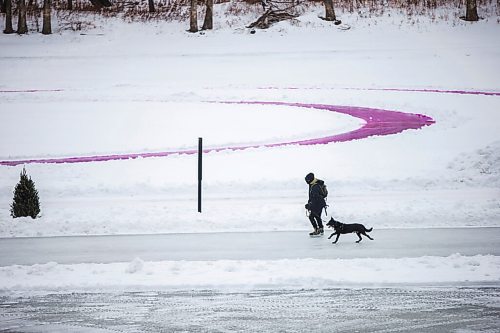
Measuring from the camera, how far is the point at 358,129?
87.0 feet

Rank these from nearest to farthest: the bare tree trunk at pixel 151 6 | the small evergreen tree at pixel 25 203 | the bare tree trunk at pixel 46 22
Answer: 1. the small evergreen tree at pixel 25 203
2. the bare tree trunk at pixel 46 22
3. the bare tree trunk at pixel 151 6

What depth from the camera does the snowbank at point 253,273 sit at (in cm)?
1046

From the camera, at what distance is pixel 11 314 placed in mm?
9055

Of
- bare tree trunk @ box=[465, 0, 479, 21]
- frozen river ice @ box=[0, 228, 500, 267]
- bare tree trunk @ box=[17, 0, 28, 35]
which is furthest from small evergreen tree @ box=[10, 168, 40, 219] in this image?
bare tree trunk @ box=[17, 0, 28, 35]

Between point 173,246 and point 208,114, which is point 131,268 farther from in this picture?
point 208,114

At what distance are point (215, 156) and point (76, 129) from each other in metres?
7.38

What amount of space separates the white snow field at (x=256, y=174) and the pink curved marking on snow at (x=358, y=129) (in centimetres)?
48

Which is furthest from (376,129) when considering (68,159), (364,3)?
(364,3)

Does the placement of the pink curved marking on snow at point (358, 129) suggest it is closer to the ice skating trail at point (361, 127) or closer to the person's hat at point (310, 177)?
the ice skating trail at point (361, 127)

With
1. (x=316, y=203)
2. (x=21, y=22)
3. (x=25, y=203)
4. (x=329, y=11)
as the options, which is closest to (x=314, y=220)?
(x=316, y=203)

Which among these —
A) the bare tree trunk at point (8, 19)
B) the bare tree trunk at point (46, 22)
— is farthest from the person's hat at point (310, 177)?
the bare tree trunk at point (8, 19)

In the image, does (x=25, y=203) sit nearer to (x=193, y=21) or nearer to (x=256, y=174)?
(x=256, y=174)

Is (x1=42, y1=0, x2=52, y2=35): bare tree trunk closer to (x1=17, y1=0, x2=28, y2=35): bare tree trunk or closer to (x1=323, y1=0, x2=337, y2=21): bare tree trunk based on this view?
(x1=17, y1=0, x2=28, y2=35): bare tree trunk

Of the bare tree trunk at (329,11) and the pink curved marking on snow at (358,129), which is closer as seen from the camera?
the pink curved marking on snow at (358,129)
